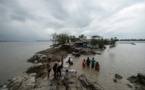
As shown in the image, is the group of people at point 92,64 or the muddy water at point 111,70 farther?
the group of people at point 92,64

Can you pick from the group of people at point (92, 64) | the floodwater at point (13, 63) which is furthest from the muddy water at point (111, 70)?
the floodwater at point (13, 63)

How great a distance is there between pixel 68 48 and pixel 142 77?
87.2 ft

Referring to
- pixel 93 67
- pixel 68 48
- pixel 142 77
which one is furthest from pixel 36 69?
pixel 68 48

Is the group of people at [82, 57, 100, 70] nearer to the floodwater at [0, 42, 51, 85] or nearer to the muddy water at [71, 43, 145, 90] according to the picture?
the muddy water at [71, 43, 145, 90]

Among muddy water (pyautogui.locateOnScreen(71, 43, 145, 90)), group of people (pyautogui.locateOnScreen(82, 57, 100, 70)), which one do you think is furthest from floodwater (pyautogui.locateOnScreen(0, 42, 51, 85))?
group of people (pyautogui.locateOnScreen(82, 57, 100, 70))

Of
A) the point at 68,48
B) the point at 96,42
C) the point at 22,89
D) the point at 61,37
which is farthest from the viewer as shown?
the point at 61,37

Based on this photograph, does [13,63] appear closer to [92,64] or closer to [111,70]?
[92,64]

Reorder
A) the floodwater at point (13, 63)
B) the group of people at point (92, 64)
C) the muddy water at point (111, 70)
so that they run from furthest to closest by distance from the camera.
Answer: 1. the floodwater at point (13, 63)
2. the group of people at point (92, 64)
3. the muddy water at point (111, 70)

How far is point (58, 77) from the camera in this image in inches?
407

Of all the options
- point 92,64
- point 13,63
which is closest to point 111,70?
point 92,64

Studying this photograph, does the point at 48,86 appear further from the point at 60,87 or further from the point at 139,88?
the point at 139,88

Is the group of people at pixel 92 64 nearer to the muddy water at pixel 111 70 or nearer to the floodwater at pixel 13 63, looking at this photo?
the muddy water at pixel 111 70

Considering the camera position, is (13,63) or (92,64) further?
(13,63)

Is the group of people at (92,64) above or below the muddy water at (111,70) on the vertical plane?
above
